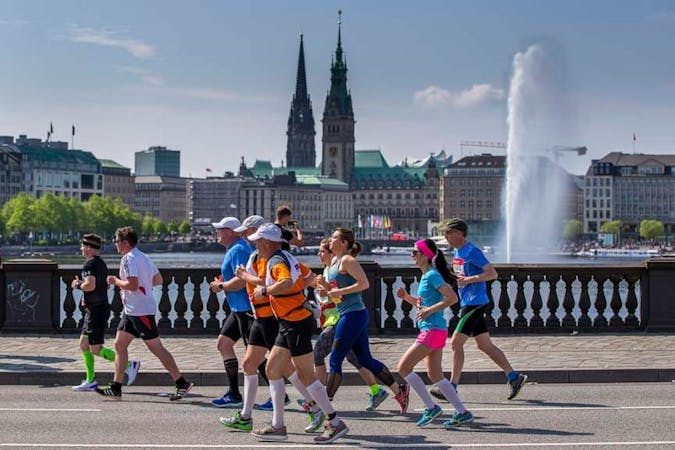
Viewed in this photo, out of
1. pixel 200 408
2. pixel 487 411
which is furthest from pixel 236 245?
pixel 487 411

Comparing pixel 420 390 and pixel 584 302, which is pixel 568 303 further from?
pixel 420 390

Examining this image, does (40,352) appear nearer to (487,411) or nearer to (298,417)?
(298,417)

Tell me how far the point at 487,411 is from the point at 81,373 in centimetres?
499

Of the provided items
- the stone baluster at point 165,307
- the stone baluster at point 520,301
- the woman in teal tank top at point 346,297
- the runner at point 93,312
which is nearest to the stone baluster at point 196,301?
the stone baluster at point 165,307

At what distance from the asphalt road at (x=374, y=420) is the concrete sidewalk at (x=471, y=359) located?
26 centimetres

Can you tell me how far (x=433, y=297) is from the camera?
13250 mm

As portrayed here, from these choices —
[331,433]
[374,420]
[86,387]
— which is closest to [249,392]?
[331,433]

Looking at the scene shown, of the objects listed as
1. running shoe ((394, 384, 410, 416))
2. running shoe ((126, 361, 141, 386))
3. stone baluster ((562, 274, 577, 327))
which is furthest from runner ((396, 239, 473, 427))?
stone baluster ((562, 274, 577, 327))

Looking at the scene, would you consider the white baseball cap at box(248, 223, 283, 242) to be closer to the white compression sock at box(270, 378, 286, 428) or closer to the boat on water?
the white compression sock at box(270, 378, 286, 428)

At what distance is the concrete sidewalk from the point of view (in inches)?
643

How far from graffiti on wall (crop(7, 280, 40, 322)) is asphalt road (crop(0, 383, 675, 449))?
4.53 metres

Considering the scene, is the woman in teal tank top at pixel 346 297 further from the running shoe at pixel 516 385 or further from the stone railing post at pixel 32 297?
the stone railing post at pixel 32 297

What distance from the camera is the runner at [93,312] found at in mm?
15641

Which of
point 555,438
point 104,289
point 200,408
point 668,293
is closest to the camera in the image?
point 555,438
